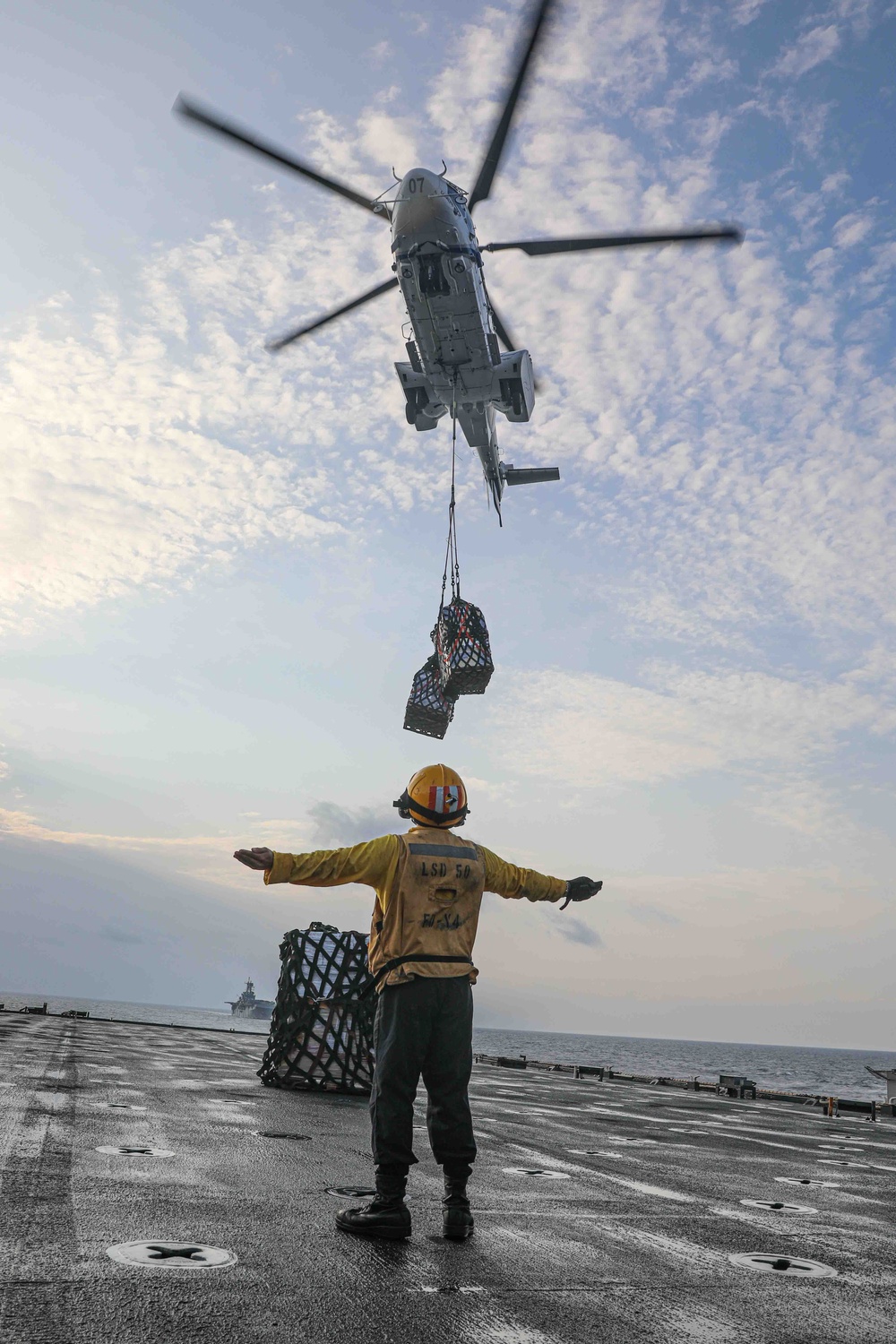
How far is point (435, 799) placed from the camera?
5.43 metres

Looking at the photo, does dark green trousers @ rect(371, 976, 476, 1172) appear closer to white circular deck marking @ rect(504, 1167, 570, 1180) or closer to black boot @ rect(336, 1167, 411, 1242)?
black boot @ rect(336, 1167, 411, 1242)

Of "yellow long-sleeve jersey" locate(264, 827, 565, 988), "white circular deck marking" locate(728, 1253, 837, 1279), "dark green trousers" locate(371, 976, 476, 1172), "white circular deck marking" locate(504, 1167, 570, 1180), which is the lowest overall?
"white circular deck marking" locate(504, 1167, 570, 1180)

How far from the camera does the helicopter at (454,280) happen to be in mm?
19078

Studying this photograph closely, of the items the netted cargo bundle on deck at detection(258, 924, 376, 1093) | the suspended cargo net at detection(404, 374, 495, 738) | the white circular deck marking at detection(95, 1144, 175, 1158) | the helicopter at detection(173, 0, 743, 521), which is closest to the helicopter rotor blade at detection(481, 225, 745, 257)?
the helicopter at detection(173, 0, 743, 521)

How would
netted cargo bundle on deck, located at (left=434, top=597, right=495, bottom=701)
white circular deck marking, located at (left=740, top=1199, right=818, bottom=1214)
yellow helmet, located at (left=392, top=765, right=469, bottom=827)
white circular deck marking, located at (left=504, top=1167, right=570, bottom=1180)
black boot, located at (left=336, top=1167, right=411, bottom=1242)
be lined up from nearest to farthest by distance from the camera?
black boot, located at (left=336, top=1167, right=411, bottom=1242), yellow helmet, located at (left=392, top=765, right=469, bottom=827), white circular deck marking, located at (left=740, top=1199, right=818, bottom=1214), white circular deck marking, located at (left=504, top=1167, right=570, bottom=1180), netted cargo bundle on deck, located at (left=434, top=597, right=495, bottom=701)

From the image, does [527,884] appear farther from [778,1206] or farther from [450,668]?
[450,668]

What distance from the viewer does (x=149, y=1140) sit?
23.0 feet

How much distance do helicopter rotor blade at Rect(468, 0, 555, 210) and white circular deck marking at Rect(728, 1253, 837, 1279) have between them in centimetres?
1982

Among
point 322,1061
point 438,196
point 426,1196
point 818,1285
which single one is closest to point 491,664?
point 322,1061

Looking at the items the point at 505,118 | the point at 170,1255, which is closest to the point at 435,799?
the point at 170,1255

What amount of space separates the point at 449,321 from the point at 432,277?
1252 mm

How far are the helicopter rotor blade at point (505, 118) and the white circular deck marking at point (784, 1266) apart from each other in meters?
19.8

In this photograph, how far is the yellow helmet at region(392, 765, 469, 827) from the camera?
5406 mm

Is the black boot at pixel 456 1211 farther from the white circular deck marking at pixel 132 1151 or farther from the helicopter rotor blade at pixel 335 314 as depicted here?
the helicopter rotor blade at pixel 335 314
